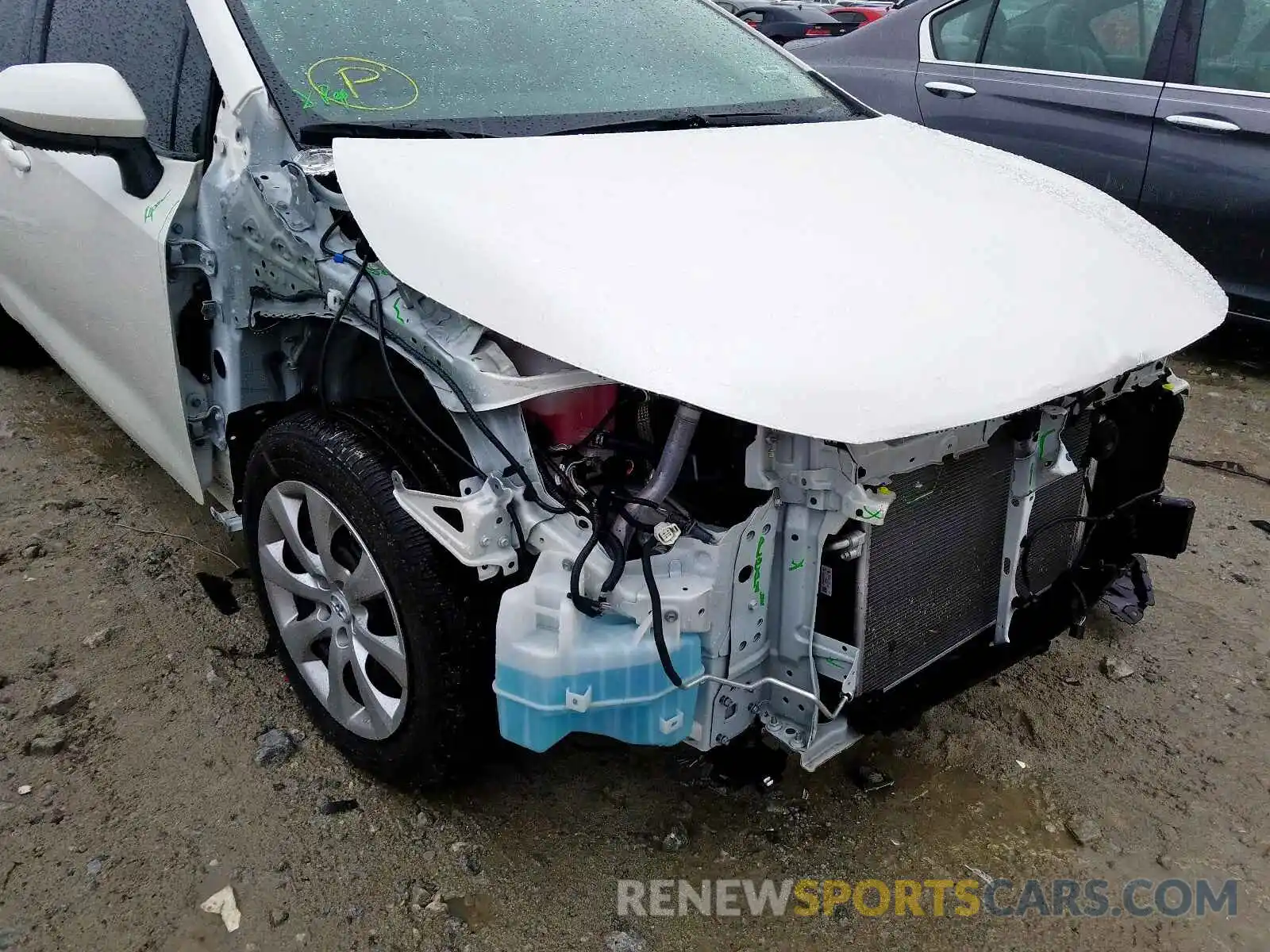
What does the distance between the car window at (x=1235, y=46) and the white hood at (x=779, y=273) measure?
8.23 feet

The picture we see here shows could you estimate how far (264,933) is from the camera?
1984 millimetres

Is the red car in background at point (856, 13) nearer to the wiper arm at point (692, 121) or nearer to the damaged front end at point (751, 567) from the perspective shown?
the wiper arm at point (692, 121)

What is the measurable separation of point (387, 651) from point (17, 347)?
3285mm

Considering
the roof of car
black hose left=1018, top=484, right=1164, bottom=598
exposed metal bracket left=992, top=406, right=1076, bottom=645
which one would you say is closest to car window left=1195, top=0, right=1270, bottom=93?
black hose left=1018, top=484, right=1164, bottom=598

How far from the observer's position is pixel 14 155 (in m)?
3.00

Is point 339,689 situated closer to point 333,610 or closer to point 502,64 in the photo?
point 333,610

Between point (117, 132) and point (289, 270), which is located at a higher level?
point (117, 132)

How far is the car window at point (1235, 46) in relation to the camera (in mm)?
4238

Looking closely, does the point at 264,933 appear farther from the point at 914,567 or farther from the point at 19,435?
the point at 19,435

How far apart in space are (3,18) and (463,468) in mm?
2515

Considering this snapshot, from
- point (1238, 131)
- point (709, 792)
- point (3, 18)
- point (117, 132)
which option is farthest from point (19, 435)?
point (1238, 131)

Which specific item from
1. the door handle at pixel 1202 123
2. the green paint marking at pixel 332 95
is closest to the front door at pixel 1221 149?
the door handle at pixel 1202 123

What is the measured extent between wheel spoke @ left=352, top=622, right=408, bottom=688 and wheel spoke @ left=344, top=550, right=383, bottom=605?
0.07 m

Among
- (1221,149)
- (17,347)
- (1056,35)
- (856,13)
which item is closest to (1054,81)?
(1056,35)
